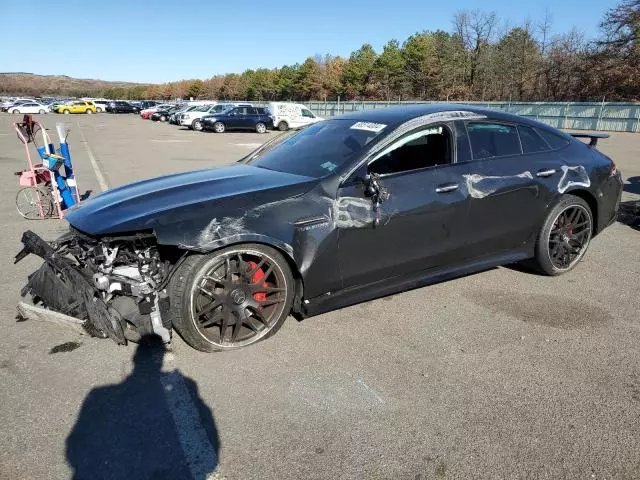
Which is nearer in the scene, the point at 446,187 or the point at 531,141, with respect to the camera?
the point at 446,187

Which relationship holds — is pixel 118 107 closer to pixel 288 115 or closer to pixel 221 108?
pixel 221 108

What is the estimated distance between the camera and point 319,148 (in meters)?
4.09

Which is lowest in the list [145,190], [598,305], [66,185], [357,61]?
[598,305]

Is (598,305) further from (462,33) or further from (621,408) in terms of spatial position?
(462,33)

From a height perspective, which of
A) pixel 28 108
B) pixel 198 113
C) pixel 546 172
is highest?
pixel 546 172

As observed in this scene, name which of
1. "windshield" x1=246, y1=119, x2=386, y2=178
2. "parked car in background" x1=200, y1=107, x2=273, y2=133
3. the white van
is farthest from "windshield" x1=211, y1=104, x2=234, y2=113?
"windshield" x1=246, y1=119, x2=386, y2=178

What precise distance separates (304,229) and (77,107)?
6140 cm

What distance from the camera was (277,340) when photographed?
3553 millimetres

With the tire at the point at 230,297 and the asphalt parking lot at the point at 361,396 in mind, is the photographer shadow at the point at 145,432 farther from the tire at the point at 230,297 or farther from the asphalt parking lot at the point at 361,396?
the tire at the point at 230,297

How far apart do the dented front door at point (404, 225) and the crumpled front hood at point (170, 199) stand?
48cm

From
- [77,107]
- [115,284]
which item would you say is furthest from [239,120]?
[77,107]

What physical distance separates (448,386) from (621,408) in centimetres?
96

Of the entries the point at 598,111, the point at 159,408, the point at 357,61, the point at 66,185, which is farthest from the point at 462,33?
the point at 159,408

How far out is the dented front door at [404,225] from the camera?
350 cm
